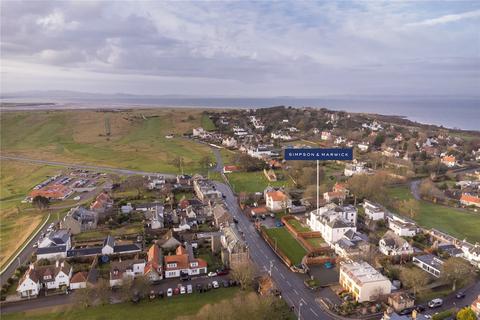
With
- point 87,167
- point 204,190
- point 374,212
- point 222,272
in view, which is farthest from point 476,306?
point 87,167

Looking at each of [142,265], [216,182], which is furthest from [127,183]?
[142,265]

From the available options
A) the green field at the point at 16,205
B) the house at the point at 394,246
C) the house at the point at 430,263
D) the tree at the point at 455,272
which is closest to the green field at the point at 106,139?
the green field at the point at 16,205

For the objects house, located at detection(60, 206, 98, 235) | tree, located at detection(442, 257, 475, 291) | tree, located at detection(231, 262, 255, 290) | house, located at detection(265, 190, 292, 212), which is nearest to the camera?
tree, located at detection(231, 262, 255, 290)

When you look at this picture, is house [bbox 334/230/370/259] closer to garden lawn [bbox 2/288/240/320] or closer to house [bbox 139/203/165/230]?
garden lawn [bbox 2/288/240/320]

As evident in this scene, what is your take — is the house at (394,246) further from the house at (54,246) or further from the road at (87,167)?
the road at (87,167)

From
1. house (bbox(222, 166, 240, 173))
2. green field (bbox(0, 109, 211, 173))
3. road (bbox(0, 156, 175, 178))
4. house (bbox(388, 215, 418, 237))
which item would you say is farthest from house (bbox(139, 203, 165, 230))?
house (bbox(388, 215, 418, 237))

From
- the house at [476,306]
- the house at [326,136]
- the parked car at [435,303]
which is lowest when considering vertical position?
the parked car at [435,303]
